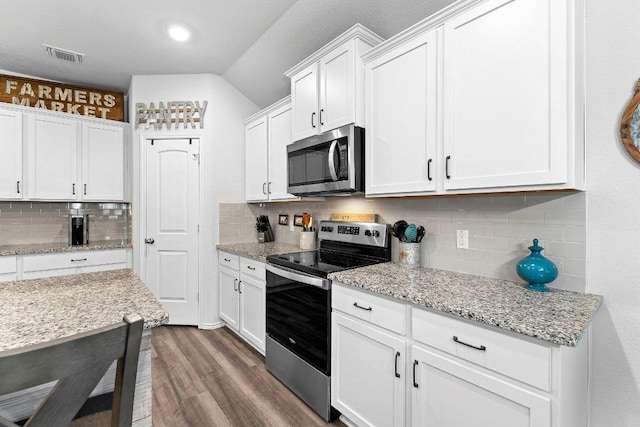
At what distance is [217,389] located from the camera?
85.7 inches

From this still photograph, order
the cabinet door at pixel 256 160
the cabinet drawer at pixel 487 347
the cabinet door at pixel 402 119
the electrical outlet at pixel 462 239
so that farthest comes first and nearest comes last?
1. the cabinet door at pixel 256 160
2. the electrical outlet at pixel 462 239
3. the cabinet door at pixel 402 119
4. the cabinet drawer at pixel 487 347

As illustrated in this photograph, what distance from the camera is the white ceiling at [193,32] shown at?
220 centimetres

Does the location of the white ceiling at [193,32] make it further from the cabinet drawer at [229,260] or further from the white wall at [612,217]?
the cabinet drawer at [229,260]

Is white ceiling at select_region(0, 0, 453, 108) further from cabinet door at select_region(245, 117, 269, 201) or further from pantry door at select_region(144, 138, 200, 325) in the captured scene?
pantry door at select_region(144, 138, 200, 325)

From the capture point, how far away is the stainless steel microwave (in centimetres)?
204

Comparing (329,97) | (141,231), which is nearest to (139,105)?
(141,231)

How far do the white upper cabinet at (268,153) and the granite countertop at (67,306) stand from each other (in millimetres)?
1680

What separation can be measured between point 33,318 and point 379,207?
6.56 ft

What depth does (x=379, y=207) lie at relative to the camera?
2371 mm

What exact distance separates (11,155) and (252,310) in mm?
2789

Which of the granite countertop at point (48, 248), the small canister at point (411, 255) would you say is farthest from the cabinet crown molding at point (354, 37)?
the granite countertop at point (48, 248)

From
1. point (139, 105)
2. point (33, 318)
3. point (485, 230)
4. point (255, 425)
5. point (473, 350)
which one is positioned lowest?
point (255, 425)

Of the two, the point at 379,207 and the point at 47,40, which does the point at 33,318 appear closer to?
the point at 379,207

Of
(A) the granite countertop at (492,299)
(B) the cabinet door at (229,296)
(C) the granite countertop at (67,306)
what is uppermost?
(C) the granite countertop at (67,306)
